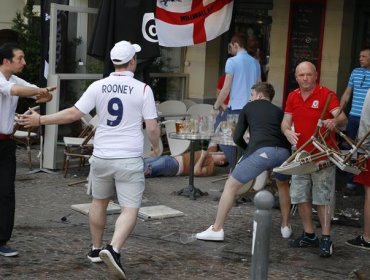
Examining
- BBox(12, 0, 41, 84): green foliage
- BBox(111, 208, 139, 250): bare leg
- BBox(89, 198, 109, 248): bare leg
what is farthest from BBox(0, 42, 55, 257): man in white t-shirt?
BBox(12, 0, 41, 84): green foliage

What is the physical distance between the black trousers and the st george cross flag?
5.03m

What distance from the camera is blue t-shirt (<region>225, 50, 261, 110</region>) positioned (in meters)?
9.93

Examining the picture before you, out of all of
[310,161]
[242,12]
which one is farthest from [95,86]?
[242,12]

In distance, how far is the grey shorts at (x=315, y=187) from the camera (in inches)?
275

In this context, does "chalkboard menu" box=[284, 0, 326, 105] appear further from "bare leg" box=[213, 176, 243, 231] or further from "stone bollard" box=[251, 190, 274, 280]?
"stone bollard" box=[251, 190, 274, 280]

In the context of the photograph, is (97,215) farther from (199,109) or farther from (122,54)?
(199,109)

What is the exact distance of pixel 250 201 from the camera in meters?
9.31

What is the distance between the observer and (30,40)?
1416 cm

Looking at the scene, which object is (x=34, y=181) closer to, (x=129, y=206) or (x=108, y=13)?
(x=108, y=13)

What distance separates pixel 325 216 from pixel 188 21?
5.04 m

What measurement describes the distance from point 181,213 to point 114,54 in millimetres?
2871

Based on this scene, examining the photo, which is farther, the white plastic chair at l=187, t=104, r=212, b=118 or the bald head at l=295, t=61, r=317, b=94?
the white plastic chair at l=187, t=104, r=212, b=118

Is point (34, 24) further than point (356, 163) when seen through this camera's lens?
Yes

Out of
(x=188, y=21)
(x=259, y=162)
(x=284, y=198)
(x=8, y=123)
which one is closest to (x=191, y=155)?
(x=284, y=198)
